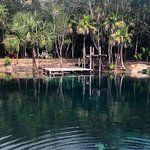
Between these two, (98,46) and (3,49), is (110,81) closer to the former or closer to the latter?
(98,46)

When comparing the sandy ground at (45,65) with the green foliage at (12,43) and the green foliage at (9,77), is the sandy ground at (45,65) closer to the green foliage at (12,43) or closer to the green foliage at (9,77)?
the green foliage at (12,43)

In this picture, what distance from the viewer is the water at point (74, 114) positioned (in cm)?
2741

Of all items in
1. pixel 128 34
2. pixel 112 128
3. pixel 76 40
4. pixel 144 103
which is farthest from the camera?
pixel 76 40

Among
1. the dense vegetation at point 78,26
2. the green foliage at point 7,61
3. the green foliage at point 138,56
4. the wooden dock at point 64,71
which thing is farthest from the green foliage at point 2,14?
the green foliage at point 138,56

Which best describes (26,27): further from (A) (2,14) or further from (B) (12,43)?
(A) (2,14)

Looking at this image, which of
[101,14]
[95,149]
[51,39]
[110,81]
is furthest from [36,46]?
[95,149]

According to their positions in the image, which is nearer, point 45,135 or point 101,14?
point 45,135

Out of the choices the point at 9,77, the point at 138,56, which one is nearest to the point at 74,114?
the point at 9,77

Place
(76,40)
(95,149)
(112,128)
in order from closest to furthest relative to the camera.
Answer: (95,149) → (112,128) → (76,40)

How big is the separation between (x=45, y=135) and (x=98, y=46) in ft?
144

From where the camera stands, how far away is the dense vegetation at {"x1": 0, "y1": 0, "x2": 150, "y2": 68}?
2761 inches

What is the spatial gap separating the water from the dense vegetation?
1357 cm

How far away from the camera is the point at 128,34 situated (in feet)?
231

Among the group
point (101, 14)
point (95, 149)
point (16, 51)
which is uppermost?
point (101, 14)
